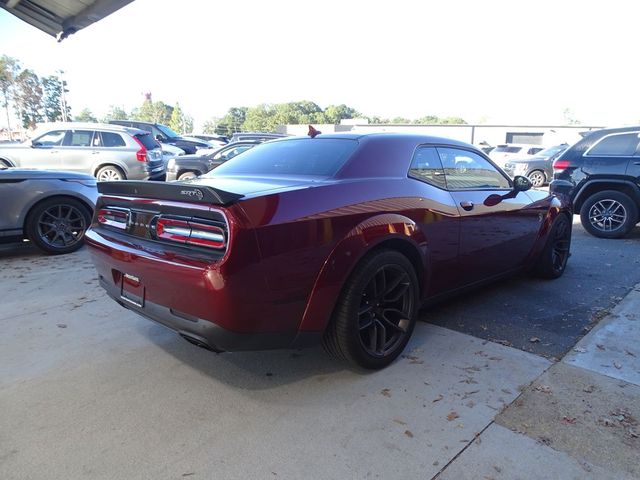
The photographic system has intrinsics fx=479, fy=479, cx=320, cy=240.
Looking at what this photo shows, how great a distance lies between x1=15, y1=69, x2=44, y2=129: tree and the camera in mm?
53184

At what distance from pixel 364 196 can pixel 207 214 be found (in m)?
1.00

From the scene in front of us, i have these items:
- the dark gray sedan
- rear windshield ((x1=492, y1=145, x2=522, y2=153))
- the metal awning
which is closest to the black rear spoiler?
the dark gray sedan

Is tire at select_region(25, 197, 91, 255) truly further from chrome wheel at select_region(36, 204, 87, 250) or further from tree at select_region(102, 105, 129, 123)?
tree at select_region(102, 105, 129, 123)

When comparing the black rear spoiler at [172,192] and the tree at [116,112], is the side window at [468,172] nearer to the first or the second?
the black rear spoiler at [172,192]

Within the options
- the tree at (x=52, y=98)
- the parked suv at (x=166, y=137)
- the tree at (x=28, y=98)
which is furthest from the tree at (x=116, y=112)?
the parked suv at (x=166, y=137)

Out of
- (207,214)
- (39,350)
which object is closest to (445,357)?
(207,214)

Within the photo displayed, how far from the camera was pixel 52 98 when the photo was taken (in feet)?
210

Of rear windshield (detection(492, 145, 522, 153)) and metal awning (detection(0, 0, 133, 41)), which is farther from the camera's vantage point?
rear windshield (detection(492, 145, 522, 153))

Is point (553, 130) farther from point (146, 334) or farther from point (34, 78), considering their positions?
point (34, 78)

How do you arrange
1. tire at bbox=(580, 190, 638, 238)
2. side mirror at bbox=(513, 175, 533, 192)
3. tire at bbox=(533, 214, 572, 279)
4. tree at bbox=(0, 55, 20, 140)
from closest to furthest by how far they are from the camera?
A: 1. side mirror at bbox=(513, 175, 533, 192)
2. tire at bbox=(533, 214, 572, 279)
3. tire at bbox=(580, 190, 638, 238)
4. tree at bbox=(0, 55, 20, 140)

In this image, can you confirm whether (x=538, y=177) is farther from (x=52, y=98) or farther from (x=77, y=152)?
(x=52, y=98)

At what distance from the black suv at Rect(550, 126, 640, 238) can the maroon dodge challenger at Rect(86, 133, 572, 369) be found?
14.4 ft

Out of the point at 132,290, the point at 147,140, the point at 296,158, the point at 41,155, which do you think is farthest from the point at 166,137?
the point at 132,290

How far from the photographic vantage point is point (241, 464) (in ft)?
7.30
